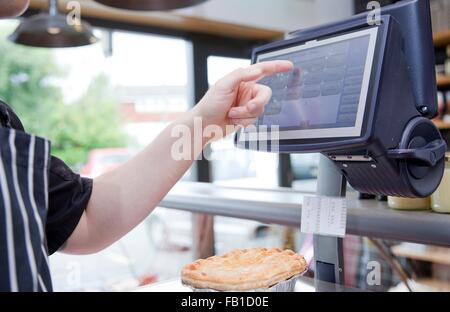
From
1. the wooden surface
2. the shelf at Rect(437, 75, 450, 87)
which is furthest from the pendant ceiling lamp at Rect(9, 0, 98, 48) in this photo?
the shelf at Rect(437, 75, 450, 87)

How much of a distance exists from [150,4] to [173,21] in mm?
2115

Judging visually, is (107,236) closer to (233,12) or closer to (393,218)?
(393,218)

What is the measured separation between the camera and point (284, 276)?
0.69 metres

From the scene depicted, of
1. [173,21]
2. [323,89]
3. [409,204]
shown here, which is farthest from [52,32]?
[173,21]

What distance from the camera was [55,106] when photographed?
314 centimetres

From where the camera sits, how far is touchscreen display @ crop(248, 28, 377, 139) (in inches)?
29.3

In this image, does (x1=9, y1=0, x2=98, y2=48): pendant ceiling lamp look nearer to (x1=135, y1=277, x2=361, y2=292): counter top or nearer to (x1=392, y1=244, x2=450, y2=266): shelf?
(x1=135, y1=277, x2=361, y2=292): counter top

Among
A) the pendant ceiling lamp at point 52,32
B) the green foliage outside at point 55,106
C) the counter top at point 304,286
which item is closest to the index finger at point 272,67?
the counter top at point 304,286

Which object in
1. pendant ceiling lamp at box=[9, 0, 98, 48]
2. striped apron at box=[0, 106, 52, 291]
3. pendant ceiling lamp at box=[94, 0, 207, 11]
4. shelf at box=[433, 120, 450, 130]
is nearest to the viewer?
striped apron at box=[0, 106, 52, 291]

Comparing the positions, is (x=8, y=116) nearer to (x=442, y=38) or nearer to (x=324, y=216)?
(x=324, y=216)

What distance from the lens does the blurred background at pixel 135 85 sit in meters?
2.95

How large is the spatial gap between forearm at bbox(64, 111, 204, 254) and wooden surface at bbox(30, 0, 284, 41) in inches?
95.2

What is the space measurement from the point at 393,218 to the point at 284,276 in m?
0.25

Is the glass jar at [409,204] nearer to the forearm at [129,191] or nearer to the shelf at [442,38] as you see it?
the forearm at [129,191]
